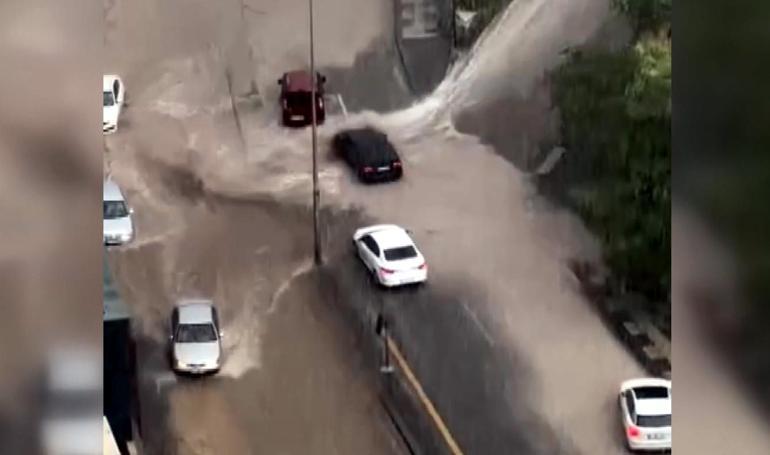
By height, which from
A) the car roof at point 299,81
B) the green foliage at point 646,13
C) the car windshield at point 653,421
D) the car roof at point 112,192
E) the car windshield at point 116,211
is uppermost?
the green foliage at point 646,13

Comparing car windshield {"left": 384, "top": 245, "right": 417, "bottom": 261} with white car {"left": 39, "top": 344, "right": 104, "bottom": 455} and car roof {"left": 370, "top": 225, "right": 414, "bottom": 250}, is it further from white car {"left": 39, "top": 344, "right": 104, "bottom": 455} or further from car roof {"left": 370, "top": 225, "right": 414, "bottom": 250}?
white car {"left": 39, "top": 344, "right": 104, "bottom": 455}

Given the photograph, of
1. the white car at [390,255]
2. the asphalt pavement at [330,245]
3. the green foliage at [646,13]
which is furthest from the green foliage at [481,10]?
the white car at [390,255]

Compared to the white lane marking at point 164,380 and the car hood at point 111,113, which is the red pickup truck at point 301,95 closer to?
the car hood at point 111,113

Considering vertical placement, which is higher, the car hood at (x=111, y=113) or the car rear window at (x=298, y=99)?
the car rear window at (x=298, y=99)

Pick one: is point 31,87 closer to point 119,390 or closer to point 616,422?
point 119,390

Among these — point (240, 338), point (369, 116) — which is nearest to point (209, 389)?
point (240, 338)

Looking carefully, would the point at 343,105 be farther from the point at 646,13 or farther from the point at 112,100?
the point at 646,13
